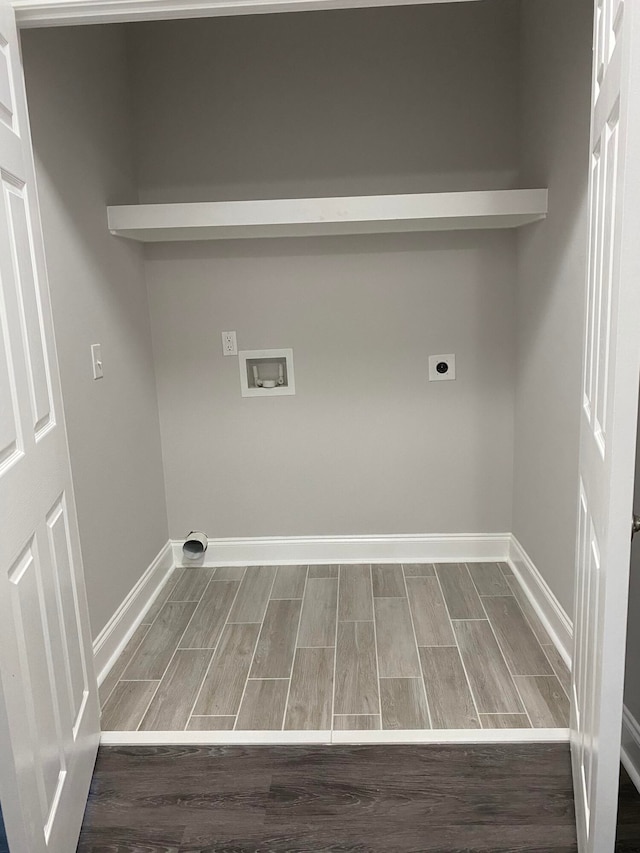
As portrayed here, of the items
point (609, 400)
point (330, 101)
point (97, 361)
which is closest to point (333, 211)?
point (330, 101)

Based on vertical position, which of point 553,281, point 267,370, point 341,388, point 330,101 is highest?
point 330,101

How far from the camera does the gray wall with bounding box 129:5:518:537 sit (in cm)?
297

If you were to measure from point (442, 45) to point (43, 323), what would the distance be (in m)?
2.20

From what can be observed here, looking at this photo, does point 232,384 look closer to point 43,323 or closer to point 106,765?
point 43,323

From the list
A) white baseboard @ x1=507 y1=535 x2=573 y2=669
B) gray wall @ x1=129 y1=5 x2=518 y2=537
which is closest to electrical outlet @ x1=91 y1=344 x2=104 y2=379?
gray wall @ x1=129 y1=5 x2=518 y2=537

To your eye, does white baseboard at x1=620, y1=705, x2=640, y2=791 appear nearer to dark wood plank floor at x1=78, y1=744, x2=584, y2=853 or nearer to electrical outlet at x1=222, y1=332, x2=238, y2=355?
dark wood plank floor at x1=78, y1=744, x2=584, y2=853

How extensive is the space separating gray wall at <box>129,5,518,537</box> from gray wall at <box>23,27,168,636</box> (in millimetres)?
217

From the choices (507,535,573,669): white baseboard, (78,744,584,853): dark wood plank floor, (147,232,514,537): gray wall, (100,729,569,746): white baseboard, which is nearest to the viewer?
(78,744,584,853): dark wood plank floor

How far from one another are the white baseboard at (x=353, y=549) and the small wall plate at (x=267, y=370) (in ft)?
2.51

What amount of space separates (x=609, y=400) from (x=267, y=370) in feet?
7.11

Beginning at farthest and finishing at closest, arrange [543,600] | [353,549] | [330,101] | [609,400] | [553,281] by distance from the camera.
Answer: [353,549] < [330,101] < [543,600] < [553,281] < [609,400]

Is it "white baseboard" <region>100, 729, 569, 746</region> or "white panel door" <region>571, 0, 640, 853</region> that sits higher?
"white panel door" <region>571, 0, 640, 853</region>

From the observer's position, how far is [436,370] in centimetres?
323

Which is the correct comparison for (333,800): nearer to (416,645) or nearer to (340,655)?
(340,655)
